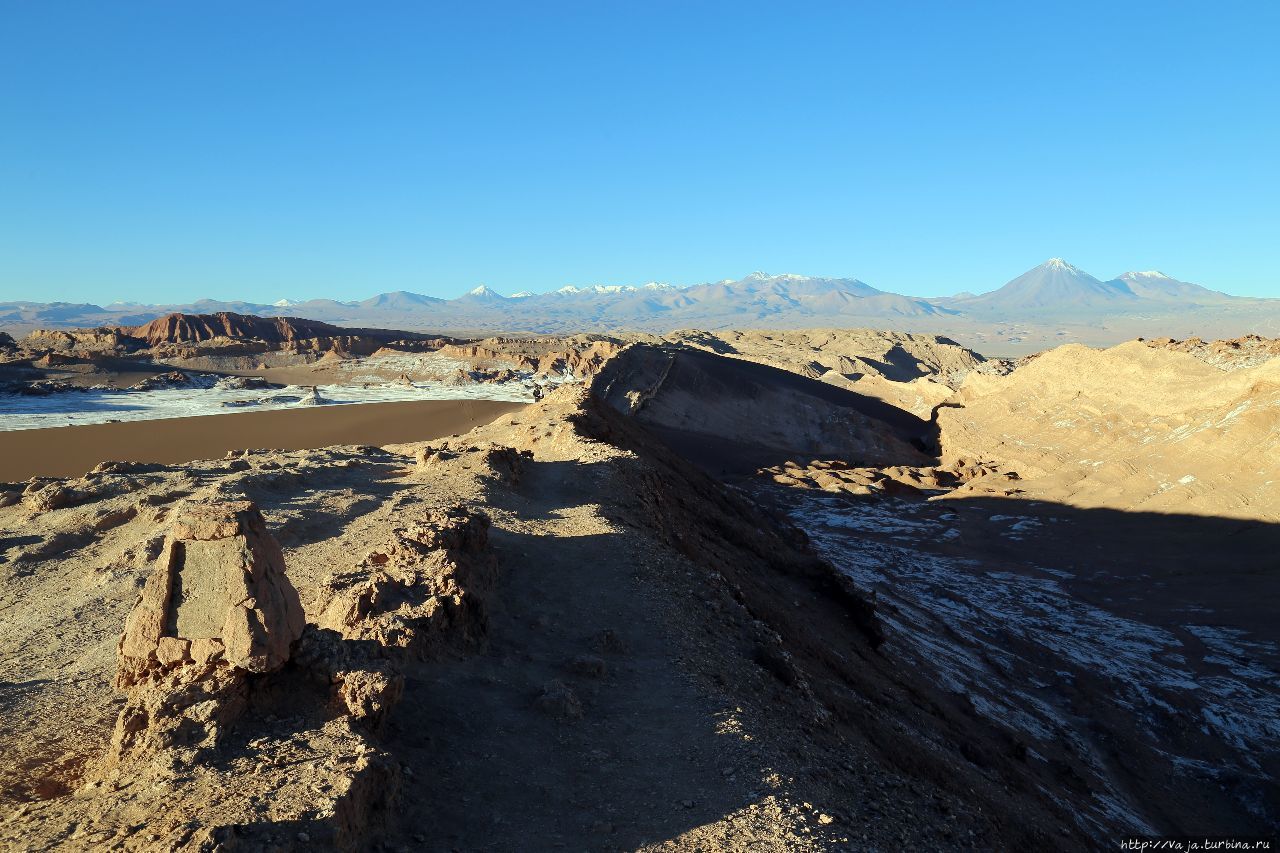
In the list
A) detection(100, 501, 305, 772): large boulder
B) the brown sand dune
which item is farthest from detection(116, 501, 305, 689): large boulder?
the brown sand dune

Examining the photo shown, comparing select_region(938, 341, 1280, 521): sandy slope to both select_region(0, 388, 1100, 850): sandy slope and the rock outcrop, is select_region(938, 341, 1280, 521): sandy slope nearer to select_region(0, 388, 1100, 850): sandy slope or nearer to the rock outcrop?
select_region(0, 388, 1100, 850): sandy slope

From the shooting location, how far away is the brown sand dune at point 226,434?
55.3 feet

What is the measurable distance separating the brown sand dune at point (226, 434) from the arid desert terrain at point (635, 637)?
6.7 inches

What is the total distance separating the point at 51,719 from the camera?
4320 mm

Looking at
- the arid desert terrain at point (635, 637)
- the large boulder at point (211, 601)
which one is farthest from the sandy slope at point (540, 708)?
the large boulder at point (211, 601)

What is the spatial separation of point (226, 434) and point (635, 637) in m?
18.5

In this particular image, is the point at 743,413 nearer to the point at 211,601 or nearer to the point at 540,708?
the point at 540,708

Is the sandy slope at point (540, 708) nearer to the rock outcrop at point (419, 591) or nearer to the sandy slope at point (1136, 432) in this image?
the rock outcrop at point (419, 591)

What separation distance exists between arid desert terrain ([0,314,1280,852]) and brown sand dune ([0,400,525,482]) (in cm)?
17

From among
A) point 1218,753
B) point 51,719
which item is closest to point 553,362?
point 1218,753

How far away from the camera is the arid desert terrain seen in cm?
361

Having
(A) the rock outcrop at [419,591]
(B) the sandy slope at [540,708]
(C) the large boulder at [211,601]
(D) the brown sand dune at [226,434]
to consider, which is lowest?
(D) the brown sand dune at [226,434]

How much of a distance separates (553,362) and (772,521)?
23.0 metres

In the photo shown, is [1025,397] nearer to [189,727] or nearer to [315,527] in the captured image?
[315,527]
